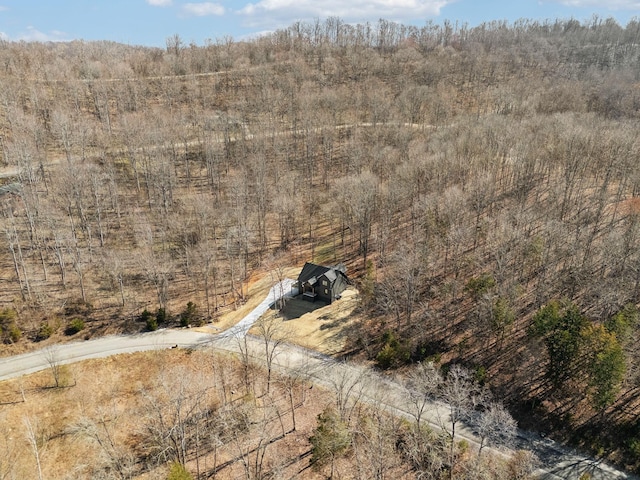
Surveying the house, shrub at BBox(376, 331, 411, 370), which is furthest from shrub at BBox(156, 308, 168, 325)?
shrub at BBox(376, 331, 411, 370)

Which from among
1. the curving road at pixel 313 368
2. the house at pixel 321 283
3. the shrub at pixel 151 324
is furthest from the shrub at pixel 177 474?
the house at pixel 321 283

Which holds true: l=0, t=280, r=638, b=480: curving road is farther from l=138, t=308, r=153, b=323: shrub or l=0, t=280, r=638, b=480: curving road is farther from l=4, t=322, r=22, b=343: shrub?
l=4, t=322, r=22, b=343: shrub

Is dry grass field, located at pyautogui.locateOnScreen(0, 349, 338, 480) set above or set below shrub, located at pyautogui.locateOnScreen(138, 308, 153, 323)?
below

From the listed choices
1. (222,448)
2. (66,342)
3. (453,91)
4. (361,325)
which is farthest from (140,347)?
(453,91)

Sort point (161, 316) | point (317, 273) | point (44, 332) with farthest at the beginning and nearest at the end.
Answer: point (317, 273), point (161, 316), point (44, 332)

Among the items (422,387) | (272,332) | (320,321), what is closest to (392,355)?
(422,387)

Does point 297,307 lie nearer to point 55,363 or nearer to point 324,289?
point 324,289
